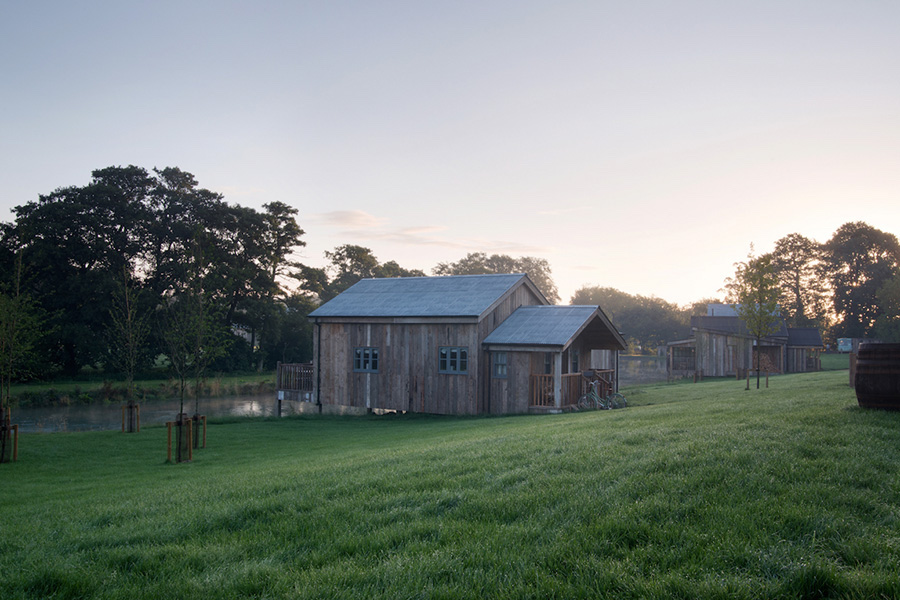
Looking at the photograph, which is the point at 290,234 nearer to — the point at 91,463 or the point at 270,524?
the point at 91,463

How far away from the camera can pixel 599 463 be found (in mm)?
6910

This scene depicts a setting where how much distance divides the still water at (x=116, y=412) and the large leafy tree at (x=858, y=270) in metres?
66.3

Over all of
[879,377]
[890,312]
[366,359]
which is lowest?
[366,359]

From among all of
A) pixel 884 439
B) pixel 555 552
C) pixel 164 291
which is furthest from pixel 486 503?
pixel 164 291

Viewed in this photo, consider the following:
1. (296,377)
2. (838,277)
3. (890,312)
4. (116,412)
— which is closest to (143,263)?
(116,412)

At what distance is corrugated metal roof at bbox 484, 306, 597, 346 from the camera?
22.4 metres

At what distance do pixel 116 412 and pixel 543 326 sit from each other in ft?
73.7

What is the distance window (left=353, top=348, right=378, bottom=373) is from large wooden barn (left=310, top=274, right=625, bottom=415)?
44 mm

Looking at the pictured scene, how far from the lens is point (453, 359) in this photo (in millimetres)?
24062

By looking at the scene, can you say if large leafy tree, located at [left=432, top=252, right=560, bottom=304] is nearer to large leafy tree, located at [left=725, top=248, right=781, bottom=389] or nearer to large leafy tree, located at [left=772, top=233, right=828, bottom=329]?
large leafy tree, located at [left=772, top=233, right=828, bottom=329]

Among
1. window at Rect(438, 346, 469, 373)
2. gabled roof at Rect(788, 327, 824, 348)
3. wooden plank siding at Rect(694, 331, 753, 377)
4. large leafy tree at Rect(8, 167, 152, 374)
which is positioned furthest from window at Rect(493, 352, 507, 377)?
gabled roof at Rect(788, 327, 824, 348)

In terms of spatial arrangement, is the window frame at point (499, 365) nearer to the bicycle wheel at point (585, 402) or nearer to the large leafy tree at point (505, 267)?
the bicycle wheel at point (585, 402)

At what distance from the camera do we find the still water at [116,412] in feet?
84.5

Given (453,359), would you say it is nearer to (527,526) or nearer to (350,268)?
(527,526)
